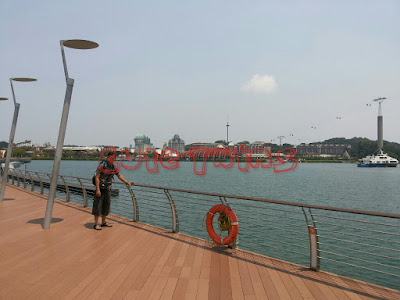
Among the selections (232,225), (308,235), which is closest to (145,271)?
(232,225)

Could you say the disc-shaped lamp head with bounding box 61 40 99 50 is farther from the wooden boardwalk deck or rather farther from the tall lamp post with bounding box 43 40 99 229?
the wooden boardwalk deck

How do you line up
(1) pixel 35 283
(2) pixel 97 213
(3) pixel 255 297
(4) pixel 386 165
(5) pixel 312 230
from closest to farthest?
(3) pixel 255 297, (1) pixel 35 283, (5) pixel 312 230, (2) pixel 97 213, (4) pixel 386 165

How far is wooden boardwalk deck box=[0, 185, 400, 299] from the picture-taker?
4.04 m

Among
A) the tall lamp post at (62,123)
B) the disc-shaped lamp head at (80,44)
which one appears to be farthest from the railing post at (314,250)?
the disc-shaped lamp head at (80,44)

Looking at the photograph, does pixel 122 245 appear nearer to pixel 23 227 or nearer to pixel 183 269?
pixel 183 269

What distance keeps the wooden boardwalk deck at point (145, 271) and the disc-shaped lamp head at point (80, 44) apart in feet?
13.4

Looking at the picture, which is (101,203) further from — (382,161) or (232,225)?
(382,161)

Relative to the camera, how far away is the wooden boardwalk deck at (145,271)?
13.2 feet

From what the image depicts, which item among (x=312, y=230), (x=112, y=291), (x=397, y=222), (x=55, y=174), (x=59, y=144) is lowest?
(x=397, y=222)

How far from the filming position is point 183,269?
4.89 metres

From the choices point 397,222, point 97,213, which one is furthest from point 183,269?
point 397,222

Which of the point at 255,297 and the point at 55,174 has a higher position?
the point at 55,174

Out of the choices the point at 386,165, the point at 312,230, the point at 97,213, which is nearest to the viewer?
the point at 312,230

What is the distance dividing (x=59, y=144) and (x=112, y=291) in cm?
457
